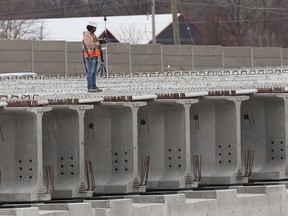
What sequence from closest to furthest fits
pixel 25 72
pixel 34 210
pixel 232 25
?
pixel 34 210 → pixel 25 72 → pixel 232 25

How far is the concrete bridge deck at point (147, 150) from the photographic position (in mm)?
23547

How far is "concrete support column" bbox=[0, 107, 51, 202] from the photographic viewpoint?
2325cm

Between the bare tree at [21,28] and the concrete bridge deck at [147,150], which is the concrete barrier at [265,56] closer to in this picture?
the concrete bridge deck at [147,150]

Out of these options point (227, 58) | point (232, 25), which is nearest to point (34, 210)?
point (227, 58)

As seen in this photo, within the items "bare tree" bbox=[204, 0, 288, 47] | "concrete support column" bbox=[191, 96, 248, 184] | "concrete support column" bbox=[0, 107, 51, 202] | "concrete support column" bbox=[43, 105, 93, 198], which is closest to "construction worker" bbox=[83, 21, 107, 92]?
"concrete support column" bbox=[191, 96, 248, 184]

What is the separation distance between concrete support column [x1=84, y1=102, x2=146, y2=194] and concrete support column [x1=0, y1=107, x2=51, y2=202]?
1.91 metres

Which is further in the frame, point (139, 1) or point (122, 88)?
point (139, 1)

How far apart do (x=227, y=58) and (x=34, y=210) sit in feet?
128

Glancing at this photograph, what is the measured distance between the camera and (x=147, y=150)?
26875 mm

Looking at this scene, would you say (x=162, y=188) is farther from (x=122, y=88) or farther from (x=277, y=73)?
(x=277, y=73)

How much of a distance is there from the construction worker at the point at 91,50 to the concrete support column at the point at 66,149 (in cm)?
492

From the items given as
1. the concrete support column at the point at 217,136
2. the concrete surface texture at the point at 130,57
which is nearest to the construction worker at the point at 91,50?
the concrete support column at the point at 217,136

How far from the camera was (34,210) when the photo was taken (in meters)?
21.0

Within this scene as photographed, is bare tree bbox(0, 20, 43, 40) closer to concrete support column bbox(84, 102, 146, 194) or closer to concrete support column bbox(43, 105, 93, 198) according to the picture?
concrete support column bbox(84, 102, 146, 194)
